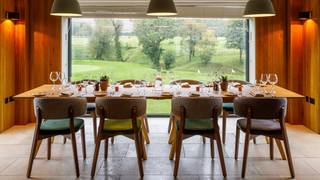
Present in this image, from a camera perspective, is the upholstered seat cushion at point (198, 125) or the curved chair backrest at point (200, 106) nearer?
the curved chair backrest at point (200, 106)

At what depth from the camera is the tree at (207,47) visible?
7500 mm

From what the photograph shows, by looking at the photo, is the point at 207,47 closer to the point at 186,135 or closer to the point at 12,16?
the point at 12,16

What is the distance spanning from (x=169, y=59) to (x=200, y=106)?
145 inches

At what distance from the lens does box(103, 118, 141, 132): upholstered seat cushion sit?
4.11 m

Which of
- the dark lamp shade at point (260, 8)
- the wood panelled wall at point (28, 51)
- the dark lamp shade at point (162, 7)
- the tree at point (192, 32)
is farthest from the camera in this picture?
the tree at point (192, 32)

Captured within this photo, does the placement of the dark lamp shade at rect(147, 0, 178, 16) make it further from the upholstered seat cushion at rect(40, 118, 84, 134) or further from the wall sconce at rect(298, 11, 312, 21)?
the wall sconce at rect(298, 11, 312, 21)

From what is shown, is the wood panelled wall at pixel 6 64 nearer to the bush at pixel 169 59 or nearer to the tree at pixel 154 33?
the tree at pixel 154 33

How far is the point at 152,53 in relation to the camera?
7.58 meters

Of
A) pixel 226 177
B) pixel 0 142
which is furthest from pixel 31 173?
pixel 226 177

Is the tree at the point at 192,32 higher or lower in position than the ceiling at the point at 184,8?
lower

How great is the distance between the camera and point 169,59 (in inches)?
300

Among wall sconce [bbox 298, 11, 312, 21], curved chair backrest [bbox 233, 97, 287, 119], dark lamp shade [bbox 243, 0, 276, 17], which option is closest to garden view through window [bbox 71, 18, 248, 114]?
wall sconce [bbox 298, 11, 312, 21]

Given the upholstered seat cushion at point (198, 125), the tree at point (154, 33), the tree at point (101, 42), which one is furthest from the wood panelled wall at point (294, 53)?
the tree at point (101, 42)

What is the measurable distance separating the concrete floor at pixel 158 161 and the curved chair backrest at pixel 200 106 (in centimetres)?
65
